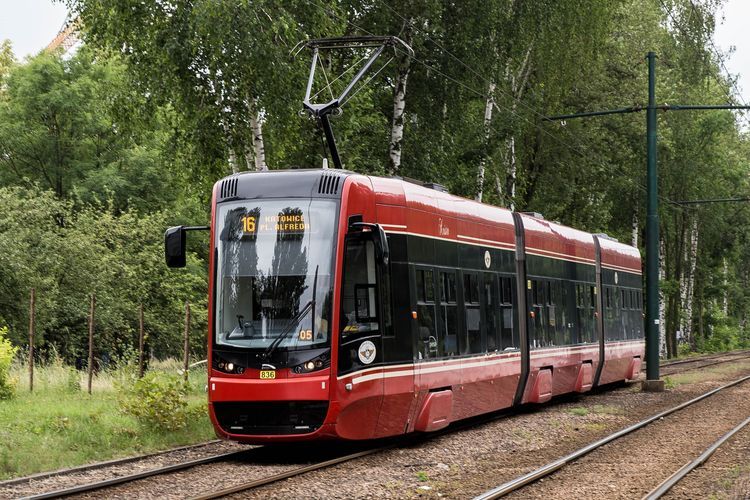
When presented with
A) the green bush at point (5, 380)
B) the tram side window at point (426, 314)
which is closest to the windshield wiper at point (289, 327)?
the tram side window at point (426, 314)

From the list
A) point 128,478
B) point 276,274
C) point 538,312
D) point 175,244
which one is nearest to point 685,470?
point 276,274

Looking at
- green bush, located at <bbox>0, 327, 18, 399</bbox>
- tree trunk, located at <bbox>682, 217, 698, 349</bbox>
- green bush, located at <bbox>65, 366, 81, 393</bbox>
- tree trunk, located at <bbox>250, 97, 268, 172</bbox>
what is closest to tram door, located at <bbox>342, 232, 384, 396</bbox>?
tree trunk, located at <bbox>250, 97, 268, 172</bbox>

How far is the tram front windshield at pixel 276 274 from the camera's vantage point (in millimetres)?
13180

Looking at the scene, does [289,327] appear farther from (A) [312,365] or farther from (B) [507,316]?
(B) [507,316]

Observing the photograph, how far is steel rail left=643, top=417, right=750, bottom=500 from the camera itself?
10.9 metres

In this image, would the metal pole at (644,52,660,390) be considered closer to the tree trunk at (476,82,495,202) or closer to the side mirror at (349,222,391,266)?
the tree trunk at (476,82,495,202)

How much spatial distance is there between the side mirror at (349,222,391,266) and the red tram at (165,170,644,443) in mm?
17

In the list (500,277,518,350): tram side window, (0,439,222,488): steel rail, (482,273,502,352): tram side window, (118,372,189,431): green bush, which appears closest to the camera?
(0,439,222,488): steel rail

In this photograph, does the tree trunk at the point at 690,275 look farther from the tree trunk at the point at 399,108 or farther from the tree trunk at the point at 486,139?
the tree trunk at the point at 399,108

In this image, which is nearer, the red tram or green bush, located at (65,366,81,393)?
the red tram

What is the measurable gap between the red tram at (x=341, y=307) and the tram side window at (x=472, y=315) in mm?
31

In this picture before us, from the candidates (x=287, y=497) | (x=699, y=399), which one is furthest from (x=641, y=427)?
(x=287, y=497)

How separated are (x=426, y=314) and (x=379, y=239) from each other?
2.10 meters

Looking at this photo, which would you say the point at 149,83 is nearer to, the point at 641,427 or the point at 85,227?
the point at 641,427
